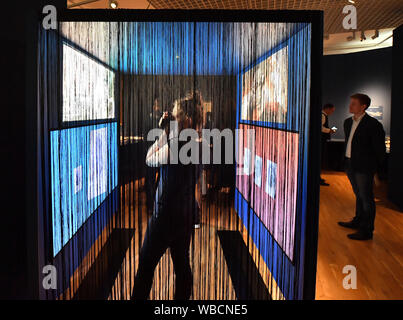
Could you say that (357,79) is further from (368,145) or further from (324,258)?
(324,258)

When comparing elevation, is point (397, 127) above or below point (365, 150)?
Answer: above

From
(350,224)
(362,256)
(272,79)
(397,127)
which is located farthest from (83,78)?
(397,127)

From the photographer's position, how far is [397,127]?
447 cm

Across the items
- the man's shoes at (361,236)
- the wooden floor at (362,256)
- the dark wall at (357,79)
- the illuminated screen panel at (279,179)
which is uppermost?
the dark wall at (357,79)

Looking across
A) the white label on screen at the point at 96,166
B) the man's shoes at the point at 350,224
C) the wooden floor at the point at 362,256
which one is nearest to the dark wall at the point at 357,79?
the wooden floor at the point at 362,256

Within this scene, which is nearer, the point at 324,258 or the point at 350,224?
the point at 324,258

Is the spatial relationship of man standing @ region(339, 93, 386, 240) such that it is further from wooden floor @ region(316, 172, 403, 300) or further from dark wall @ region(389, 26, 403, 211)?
dark wall @ region(389, 26, 403, 211)

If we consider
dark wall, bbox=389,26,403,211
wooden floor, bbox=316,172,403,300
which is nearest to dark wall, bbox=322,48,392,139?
dark wall, bbox=389,26,403,211

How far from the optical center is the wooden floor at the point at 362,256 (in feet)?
7.41

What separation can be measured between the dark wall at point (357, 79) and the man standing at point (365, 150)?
4.98 meters

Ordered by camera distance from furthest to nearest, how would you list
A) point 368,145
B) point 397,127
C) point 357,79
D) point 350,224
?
point 357,79, point 397,127, point 350,224, point 368,145

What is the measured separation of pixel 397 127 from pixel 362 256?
2.52 metres

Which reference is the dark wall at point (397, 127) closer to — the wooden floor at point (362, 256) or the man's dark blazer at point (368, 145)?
the wooden floor at point (362, 256)

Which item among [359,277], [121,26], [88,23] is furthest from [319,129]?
[359,277]
